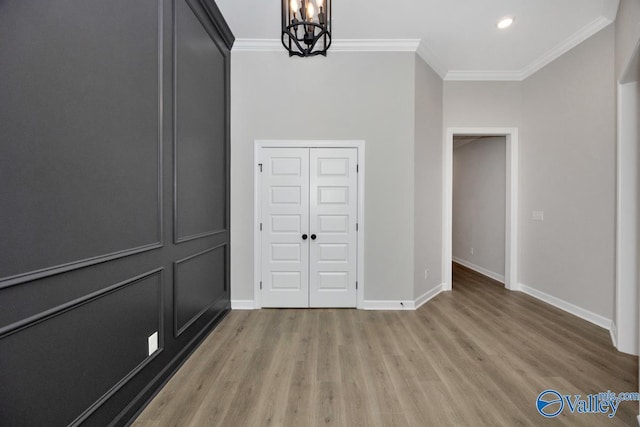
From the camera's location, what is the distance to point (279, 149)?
11.5 ft

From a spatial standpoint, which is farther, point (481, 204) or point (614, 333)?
point (481, 204)

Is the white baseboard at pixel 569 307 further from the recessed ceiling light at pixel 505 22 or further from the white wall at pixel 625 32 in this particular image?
the recessed ceiling light at pixel 505 22

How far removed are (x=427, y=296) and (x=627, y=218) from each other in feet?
6.99

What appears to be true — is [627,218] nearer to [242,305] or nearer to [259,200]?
[259,200]

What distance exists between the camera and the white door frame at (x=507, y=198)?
418 cm

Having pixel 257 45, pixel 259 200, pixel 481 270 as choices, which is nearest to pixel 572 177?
pixel 481 270

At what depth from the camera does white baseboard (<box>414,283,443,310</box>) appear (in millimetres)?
3615

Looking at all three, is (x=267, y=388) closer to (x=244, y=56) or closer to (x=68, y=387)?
(x=68, y=387)

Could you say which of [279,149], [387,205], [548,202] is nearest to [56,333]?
[279,149]

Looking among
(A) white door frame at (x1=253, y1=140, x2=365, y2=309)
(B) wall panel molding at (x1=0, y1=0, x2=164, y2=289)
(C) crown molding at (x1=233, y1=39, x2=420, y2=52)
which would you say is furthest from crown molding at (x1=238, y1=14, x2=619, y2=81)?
(B) wall panel molding at (x1=0, y1=0, x2=164, y2=289)

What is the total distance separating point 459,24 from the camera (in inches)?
123

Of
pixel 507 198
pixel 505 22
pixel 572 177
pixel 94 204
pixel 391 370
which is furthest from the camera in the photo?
pixel 507 198

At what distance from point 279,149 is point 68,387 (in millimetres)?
2799
